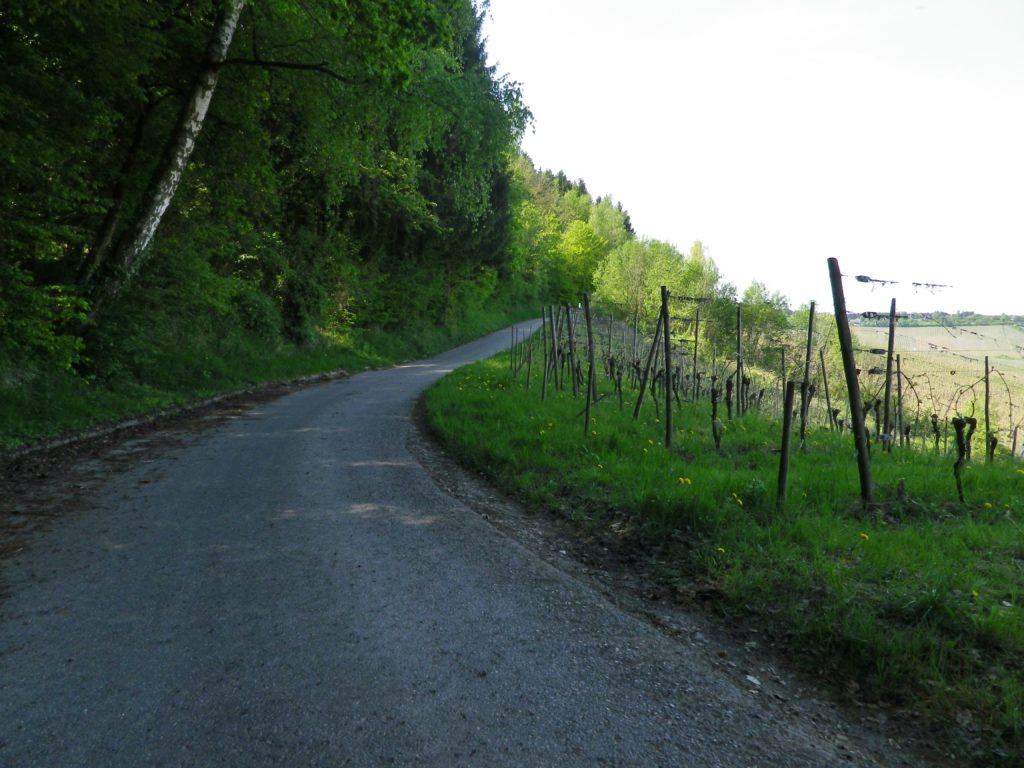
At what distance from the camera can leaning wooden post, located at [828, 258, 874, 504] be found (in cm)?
518

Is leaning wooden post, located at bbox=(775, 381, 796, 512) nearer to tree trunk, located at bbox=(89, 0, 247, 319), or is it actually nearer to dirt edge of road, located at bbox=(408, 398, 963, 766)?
dirt edge of road, located at bbox=(408, 398, 963, 766)

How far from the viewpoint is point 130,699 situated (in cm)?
284

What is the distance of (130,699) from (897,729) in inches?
142

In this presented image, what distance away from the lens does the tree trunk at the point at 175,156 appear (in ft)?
32.3

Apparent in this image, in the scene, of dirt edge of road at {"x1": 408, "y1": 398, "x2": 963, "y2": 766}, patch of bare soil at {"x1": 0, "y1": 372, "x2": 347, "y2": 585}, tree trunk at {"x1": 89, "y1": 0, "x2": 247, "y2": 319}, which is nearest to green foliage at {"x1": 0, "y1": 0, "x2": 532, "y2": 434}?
tree trunk at {"x1": 89, "y1": 0, "x2": 247, "y2": 319}

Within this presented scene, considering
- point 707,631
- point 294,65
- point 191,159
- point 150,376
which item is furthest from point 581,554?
point 191,159

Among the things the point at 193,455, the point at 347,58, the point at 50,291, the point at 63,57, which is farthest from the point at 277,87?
the point at 193,455

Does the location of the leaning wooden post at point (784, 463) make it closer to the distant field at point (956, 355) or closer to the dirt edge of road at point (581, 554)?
the dirt edge of road at point (581, 554)

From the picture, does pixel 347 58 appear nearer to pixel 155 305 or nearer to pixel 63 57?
pixel 63 57

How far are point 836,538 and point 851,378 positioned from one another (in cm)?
147

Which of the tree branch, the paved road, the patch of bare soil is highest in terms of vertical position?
the tree branch

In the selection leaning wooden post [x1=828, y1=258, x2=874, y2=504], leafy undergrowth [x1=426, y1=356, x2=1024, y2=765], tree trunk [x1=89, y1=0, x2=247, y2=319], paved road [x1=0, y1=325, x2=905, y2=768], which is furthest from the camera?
tree trunk [x1=89, y1=0, x2=247, y2=319]

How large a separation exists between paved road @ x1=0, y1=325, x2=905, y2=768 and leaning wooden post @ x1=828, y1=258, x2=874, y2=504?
2.74 m

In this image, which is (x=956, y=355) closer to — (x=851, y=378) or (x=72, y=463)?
(x=851, y=378)
